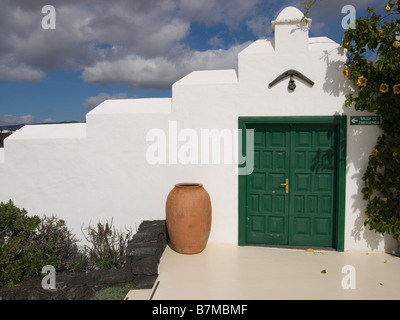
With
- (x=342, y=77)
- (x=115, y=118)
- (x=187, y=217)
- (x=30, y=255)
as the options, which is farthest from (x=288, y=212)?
(x=30, y=255)

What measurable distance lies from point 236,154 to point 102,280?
2.63 m

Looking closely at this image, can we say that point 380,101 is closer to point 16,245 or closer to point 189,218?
point 189,218

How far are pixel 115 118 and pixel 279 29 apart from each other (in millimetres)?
2938

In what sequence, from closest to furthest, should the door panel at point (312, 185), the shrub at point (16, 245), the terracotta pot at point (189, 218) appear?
the shrub at point (16, 245)
the terracotta pot at point (189, 218)
the door panel at point (312, 185)

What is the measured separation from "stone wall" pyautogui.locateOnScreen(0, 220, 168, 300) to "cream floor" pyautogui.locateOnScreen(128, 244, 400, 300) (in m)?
0.24

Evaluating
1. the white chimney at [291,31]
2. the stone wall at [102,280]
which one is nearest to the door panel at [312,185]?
the white chimney at [291,31]

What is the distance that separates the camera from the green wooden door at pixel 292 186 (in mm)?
4875

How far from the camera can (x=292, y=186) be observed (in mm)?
4949

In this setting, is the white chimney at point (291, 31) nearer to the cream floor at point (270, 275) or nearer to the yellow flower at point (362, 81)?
the yellow flower at point (362, 81)

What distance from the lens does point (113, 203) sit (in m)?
5.30

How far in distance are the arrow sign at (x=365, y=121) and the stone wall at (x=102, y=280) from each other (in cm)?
335

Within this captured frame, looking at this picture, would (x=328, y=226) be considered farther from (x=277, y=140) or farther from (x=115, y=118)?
(x=115, y=118)

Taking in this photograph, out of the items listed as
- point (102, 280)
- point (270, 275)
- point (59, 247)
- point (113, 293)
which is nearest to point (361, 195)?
point (270, 275)
